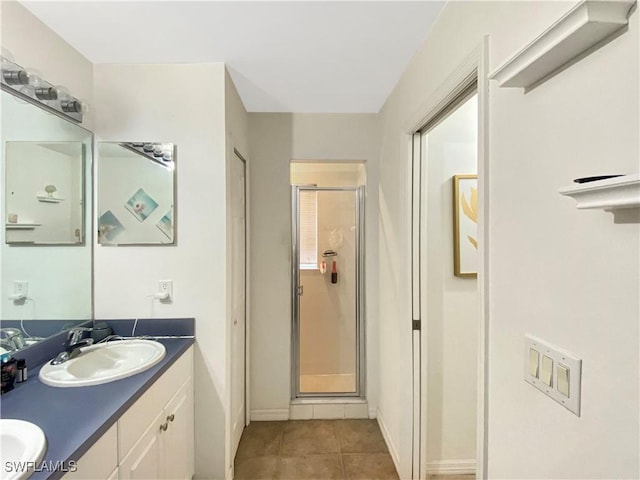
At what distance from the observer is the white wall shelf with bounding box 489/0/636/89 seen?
1.93 ft

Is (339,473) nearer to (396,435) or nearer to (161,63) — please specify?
(396,435)

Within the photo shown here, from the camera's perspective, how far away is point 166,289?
A: 1.89m

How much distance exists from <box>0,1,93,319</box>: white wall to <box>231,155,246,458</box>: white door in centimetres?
82

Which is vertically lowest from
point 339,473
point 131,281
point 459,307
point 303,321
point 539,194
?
point 339,473

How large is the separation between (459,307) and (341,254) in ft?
3.68

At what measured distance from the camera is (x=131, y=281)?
189 cm

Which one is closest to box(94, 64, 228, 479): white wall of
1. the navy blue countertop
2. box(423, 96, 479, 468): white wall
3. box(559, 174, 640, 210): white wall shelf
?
the navy blue countertop

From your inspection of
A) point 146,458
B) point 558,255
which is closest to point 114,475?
point 146,458

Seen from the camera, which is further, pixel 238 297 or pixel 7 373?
pixel 238 297

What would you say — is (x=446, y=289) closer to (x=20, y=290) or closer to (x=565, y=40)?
(x=565, y=40)

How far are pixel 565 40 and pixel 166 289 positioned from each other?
1986 mm

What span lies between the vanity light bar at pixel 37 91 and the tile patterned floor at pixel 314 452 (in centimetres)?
233

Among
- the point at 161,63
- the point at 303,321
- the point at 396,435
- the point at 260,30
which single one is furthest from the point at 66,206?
the point at 396,435

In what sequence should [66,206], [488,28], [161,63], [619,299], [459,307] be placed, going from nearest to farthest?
[619,299]
[488,28]
[66,206]
[161,63]
[459,307]
